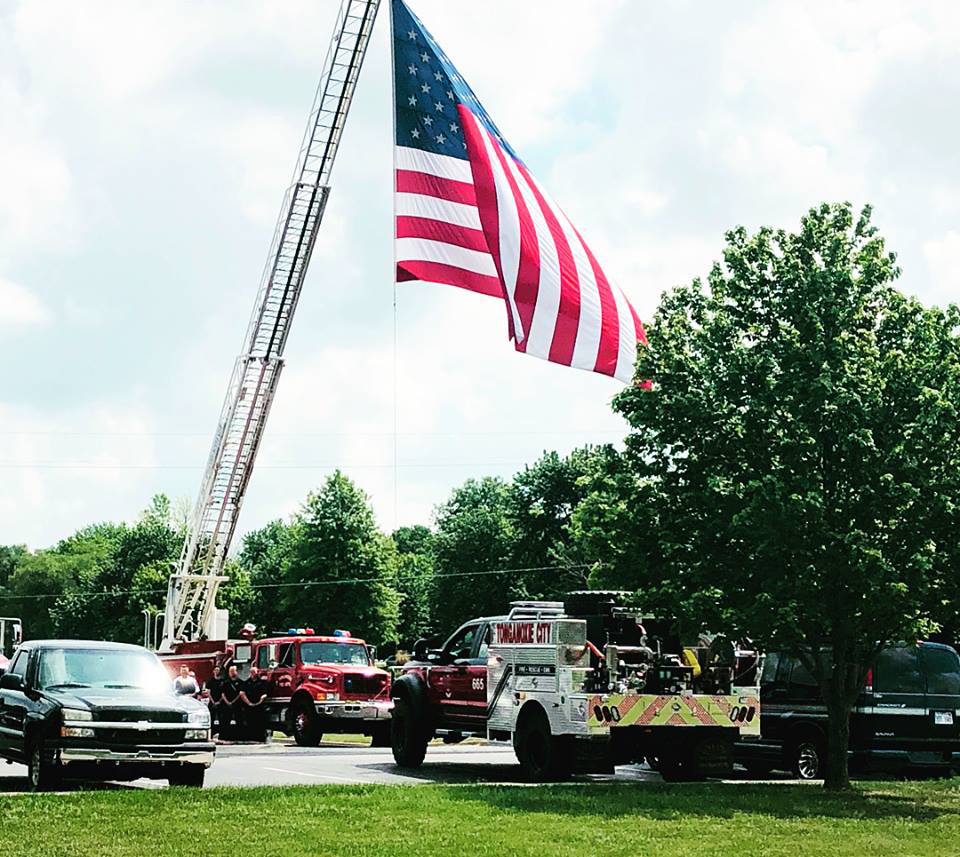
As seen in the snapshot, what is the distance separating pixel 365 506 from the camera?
7288 cm

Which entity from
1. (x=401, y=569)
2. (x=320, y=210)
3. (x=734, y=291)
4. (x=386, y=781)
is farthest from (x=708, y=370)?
(x=401, y=569)

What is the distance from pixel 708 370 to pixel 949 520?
342 cm

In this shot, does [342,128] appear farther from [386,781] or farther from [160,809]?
[160,809]

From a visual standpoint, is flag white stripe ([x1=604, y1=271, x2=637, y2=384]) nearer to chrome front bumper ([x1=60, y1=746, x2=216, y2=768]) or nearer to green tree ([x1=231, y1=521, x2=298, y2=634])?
chrome front bumper ([x1=60, y1=746, x2=216, y2=768])

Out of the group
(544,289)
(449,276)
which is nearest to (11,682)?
(449,276)

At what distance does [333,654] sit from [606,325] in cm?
1028

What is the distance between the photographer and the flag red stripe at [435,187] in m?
23.1

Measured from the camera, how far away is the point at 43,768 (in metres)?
16.3

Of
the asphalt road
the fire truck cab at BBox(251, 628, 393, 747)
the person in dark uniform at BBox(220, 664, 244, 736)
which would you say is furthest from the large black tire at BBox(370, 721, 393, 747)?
the person in dark uniform at BBox(220, 664, 244, 736)

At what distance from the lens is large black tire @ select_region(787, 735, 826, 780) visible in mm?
21578

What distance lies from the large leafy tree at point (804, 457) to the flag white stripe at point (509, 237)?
4517mm

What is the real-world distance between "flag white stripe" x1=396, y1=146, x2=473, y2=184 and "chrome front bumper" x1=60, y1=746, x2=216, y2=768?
10421mm

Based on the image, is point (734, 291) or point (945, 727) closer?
point (734, 291)

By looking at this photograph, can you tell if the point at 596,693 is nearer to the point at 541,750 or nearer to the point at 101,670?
the point at 541,750
